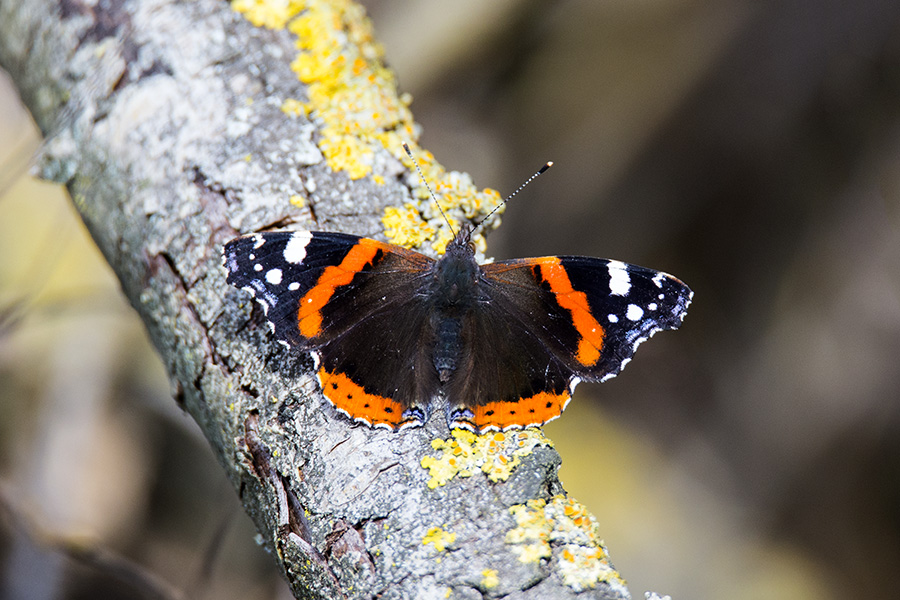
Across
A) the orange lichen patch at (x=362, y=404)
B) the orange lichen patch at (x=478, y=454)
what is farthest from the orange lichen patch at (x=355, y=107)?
the orange lichen patch at (x=478, y=454)

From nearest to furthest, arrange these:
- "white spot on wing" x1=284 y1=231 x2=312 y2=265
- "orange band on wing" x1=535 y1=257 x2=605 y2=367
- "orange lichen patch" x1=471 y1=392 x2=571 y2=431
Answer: "orange lichen patch" x1=471 y1=392 x2=571 y2=431, "white spot on wing" x1=284 y1=231 x2=312 y2=265, "orange band on wing" x1=535 y1=257 x2=605 y2=367

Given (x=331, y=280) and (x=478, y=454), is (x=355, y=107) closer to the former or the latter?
(x=331, y=280)

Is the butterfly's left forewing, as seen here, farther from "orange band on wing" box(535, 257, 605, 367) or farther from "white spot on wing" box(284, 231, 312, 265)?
"white spot on wing" box(284, 231, 312, 265)

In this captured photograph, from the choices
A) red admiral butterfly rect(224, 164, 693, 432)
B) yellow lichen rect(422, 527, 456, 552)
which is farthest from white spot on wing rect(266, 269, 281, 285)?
yellow lichen rect(422, 527, 456, 552)

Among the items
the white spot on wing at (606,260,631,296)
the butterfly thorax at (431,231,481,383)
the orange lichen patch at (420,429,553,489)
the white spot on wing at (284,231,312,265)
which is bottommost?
the orange lichen patch at (420,429,553,489)

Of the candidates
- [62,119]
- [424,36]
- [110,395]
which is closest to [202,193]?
[62,119]

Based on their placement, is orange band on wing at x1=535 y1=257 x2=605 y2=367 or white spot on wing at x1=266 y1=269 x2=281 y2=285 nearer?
white spot on wing at x1=266 y1=269 x2=281 y2=285

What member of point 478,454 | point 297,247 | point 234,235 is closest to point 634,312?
point 478,454

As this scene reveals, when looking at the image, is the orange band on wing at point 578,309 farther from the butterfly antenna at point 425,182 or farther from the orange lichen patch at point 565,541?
the orange lichen patch at point 565,541
